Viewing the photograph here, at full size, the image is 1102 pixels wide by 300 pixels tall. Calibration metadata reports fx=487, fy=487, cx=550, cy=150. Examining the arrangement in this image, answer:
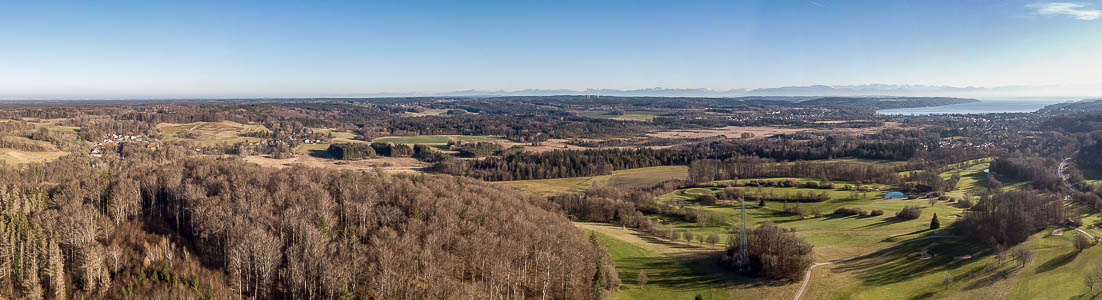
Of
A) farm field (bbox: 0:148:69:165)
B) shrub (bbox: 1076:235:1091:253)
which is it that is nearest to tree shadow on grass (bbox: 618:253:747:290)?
shrub (bbox: 1076:235:1091:253)

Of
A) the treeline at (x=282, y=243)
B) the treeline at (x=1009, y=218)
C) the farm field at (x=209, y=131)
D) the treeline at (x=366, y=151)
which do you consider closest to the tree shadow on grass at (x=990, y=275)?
the treeline at (x=1009, y=218)

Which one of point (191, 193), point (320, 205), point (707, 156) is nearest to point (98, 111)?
point (191, 193)

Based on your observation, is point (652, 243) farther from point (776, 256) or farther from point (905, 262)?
point (905, 262)

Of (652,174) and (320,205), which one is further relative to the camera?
(652,174)

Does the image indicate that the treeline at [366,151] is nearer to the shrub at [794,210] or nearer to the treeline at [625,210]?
the treeline at [625,210]

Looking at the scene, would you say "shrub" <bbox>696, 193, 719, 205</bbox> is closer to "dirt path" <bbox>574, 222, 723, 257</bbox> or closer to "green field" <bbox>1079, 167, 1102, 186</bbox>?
"dirt path" <bbox>574, 222, 723, 257</bbox>

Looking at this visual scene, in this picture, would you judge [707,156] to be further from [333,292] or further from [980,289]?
[333,292]
